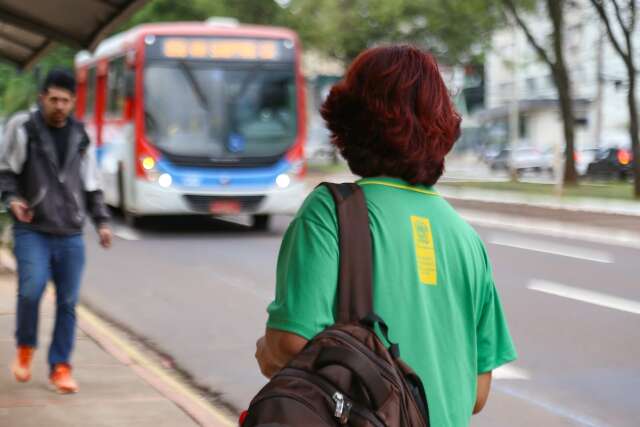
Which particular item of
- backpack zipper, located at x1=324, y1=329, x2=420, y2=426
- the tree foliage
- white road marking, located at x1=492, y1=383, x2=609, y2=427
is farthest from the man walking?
the tree foliage

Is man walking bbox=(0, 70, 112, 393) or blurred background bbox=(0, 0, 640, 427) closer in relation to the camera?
man walking bbox=(0, 70, 112, 393)

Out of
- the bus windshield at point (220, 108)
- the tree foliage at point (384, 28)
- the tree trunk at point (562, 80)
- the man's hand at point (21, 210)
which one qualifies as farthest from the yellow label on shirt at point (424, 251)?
the tree foliage at point (384, 28)

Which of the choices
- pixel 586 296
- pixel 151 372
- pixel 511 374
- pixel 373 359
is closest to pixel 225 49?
pixel 586 296

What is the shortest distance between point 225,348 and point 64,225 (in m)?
2.40

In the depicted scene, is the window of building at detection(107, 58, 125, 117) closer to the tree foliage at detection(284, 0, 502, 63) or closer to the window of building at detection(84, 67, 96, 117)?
the window of building at detection(84, 67, 96, 117)

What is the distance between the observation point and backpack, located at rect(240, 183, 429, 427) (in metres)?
1.97

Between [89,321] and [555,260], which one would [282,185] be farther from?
[89,321]

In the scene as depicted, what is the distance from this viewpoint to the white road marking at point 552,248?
47.6ft

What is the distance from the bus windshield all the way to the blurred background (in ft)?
0.07

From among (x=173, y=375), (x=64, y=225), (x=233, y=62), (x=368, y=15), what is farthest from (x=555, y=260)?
(x=368, y=15)

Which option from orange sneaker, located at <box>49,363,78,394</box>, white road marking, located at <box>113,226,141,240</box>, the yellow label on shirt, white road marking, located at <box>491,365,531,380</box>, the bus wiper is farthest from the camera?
the bus wiper

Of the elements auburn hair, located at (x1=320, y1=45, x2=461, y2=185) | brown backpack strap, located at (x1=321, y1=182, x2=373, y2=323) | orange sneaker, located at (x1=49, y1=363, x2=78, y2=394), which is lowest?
orange sneaker, located at (x1=49, y1=363, x2=78, y2=394)

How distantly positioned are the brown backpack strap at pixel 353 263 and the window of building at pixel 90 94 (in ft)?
68.5

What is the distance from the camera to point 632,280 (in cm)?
1216
